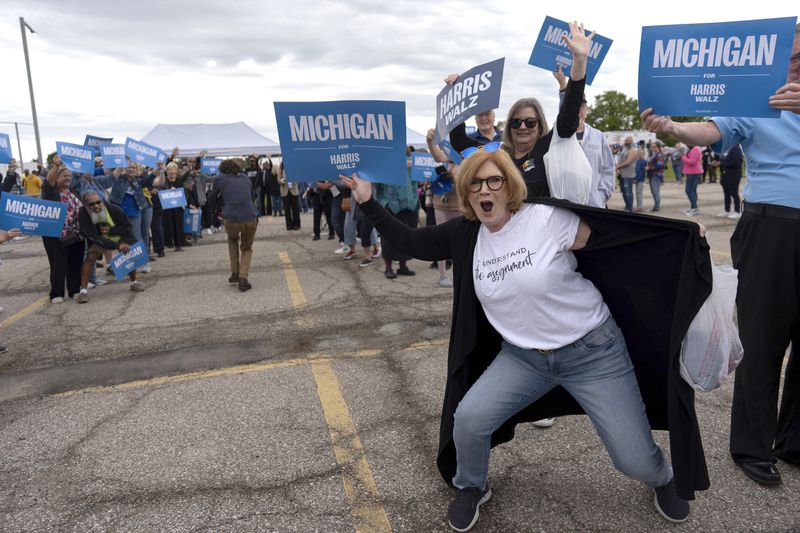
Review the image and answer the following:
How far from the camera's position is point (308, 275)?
28.4 ft

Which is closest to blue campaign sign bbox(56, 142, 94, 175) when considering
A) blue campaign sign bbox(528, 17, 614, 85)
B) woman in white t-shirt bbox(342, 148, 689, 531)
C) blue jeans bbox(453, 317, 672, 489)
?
blue campaign sign bbox(528, 17, 614, 85)

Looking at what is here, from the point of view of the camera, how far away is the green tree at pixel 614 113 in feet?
271

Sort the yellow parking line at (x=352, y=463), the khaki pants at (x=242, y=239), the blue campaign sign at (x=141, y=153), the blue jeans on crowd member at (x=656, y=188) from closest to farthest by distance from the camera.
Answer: the yellow parking line at (x=352, y=463), the khaki pants at (x=242, y=239), the blue campaign sign at (x=141, y=153), the blue jeans on crowd member at (x=656, y=188)

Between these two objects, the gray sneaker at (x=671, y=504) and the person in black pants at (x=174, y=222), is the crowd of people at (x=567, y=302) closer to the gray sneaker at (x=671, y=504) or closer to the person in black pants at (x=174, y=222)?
the gray sneaker at (x=671, y=504)

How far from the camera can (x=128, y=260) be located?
25.2 feet

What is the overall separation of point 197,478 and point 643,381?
2353mm

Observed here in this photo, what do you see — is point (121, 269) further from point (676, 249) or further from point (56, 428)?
point (676, 249)

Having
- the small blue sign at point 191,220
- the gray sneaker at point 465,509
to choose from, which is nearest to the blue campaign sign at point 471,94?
the gray sneaker at point 465,509

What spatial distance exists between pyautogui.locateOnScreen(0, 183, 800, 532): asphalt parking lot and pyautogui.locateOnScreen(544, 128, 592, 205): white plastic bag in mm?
1478

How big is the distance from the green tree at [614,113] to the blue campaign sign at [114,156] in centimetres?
8222

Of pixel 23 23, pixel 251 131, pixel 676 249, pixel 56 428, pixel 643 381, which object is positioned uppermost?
pixel 23 23

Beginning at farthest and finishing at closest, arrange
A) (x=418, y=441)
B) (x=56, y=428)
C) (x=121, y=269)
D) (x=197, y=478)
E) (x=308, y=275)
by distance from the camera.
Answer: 1. (x=308, y=275)
2. (x=121, y=269)
3. (x=56, y=428)
4. (x=418, y=441)
5. (x=197, y=478)

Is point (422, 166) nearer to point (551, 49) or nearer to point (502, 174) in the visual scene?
point (551, 49)

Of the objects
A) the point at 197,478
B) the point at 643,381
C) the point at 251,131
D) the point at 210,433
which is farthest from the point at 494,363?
the point at 251,131
